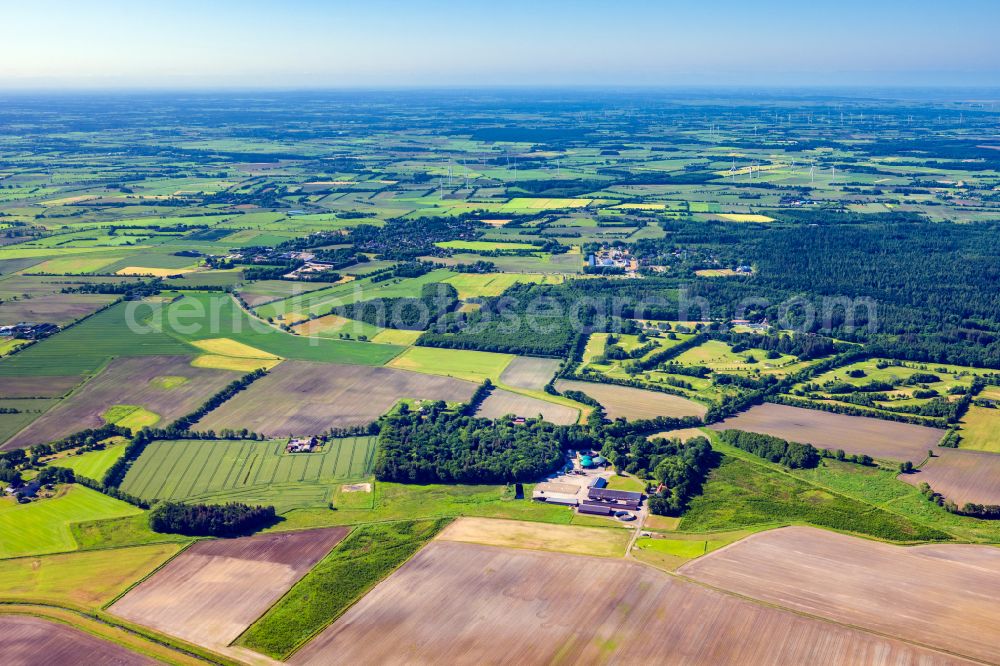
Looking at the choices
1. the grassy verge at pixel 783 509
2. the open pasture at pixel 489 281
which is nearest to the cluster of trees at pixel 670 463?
the grassy verge at pixel 783 509

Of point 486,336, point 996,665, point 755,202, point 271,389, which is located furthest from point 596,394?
point 755,202

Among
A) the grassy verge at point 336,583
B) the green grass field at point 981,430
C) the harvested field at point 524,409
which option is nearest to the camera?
the grassy verge at point 336,583

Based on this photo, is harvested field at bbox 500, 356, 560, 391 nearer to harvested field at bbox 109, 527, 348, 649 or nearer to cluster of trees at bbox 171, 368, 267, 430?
cluster of trees at bbox 171, 368, 267, 430

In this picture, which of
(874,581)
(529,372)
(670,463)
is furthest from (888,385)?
(874,581)

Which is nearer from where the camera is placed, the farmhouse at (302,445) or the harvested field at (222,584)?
the harvested field at (222,584)

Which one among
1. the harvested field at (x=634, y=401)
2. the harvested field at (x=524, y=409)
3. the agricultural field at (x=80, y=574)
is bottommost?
the agricultural field at (x=80, y=574)

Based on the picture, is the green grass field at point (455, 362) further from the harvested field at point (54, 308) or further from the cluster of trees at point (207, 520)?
the harvested field at point (54, 308)

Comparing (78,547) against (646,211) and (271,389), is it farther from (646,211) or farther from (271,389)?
(646,211)
